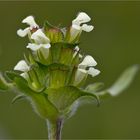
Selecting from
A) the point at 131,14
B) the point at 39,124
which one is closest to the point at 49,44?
the point at 39,124

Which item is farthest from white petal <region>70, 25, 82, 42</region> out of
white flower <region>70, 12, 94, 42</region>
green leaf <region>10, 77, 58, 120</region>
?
green leaf <region>10, 77, 58, 120</region>

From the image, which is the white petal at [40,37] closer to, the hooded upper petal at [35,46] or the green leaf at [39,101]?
the hooded upper petal at [35,46]

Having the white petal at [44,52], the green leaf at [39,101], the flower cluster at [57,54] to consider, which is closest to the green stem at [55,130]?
the green leaf at [39,101]

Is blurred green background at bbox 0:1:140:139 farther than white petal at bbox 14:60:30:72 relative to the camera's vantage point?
Yes

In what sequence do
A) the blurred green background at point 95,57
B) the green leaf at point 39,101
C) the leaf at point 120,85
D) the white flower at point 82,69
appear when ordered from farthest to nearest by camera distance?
the blurred green background at point 95,57 < the leaf at point 120,85 < the white flower at point 82,69 < the green leaf at point 39,101

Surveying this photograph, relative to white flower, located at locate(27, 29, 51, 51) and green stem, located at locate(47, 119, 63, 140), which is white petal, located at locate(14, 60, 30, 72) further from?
green stem, located at locate(47, 119, 63, 140)

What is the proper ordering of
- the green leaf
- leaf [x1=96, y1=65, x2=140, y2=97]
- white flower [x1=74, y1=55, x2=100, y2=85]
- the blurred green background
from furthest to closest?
the blurred green background
leaf [x1=96, y1=65, x2=140, y2=97]
white flower [x1=74, y1=55, x2=100, y2=85]
the green leaf

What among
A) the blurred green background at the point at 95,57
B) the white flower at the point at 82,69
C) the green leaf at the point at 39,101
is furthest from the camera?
the blurred green background at the point at 95,57
